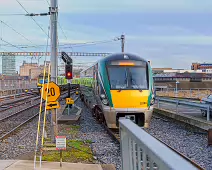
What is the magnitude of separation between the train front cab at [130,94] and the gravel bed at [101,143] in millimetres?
792

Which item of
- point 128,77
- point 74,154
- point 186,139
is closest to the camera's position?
point 74,154

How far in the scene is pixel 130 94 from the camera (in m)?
12.3

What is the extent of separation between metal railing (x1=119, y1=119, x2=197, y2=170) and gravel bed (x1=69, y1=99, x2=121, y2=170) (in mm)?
3835

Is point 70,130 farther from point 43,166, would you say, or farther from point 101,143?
point 43,166

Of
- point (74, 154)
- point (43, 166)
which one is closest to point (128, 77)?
point (74, 154)

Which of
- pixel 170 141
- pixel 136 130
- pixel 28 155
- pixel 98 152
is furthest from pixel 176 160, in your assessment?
pixel 170 141

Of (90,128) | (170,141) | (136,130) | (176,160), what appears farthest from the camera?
(90,128)

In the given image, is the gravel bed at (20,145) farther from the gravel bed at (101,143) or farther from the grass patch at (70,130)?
the gravel bed at (101,143)

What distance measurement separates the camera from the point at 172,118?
16516 mm

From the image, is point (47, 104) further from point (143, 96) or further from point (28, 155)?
point (143, 96)

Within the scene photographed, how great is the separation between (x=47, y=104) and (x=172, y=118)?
8608mm

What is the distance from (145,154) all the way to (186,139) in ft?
29.7

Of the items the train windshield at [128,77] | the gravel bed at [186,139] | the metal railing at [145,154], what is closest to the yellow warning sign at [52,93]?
the train windshield at [128,77]

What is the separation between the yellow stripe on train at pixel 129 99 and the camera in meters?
12.1
